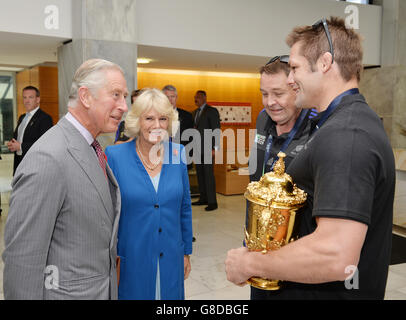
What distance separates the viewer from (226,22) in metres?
6.78

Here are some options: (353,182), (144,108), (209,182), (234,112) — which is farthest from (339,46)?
(234,112)

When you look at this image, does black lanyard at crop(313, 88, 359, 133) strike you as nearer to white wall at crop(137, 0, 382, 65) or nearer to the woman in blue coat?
the woman in blue coat

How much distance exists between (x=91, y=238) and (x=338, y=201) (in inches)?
40.5

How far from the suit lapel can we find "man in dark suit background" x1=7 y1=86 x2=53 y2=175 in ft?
15.2

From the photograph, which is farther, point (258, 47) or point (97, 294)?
point (258, 47)

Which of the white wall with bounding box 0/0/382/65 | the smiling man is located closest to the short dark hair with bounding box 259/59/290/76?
the smiling man

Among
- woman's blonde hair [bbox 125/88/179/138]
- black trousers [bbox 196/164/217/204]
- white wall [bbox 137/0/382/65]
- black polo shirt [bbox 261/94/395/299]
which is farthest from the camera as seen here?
black trousers [bbox 196/164/217/204]

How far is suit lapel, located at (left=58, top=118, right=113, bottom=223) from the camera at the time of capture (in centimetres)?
154

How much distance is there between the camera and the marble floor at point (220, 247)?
3795 millimetres

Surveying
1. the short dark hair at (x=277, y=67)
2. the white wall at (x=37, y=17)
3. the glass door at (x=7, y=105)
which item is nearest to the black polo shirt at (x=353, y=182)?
the short dark hair at (x=277, y=67)

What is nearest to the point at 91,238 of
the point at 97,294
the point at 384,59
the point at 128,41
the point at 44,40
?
the point at 97,294

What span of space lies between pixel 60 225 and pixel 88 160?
292 mm

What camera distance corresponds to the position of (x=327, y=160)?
40.9 inches
